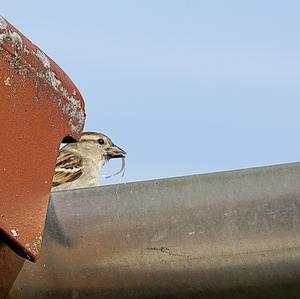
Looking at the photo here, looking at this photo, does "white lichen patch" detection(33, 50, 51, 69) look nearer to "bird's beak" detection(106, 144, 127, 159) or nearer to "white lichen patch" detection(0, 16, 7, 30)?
"white lichen patch" detection(0, 16, 7, 30)

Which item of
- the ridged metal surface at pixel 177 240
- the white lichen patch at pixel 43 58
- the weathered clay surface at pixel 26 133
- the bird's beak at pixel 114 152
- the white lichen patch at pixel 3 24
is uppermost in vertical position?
the white lichen patch at pixel 3 24

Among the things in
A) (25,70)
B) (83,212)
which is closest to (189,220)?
(83,212)

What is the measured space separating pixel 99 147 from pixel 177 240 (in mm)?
7193

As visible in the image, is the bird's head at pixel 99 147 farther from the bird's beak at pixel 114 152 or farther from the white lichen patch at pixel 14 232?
the white lichen patch at pixel 14 232

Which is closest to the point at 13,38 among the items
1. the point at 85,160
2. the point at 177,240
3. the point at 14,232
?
the point at 14,232

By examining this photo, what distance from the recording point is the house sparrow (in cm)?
801

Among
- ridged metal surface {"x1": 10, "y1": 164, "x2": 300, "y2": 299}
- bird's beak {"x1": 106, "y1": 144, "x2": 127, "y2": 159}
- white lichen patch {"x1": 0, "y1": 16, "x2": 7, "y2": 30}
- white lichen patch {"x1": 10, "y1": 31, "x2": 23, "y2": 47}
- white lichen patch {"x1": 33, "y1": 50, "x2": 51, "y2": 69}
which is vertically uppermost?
white lichen patch {"x1": 0, "y1": 16, "x2": 7, "y2": 30}

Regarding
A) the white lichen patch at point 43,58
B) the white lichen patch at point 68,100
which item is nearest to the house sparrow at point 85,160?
the white lichen patch at point 68,100

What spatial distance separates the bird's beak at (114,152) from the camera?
8938 millimetres

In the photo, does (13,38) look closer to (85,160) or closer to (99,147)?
(85,160)

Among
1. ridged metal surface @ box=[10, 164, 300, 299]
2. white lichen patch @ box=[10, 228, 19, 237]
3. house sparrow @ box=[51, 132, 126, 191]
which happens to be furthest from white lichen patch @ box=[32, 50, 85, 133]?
house sparrow @ box=[51, 132, 126, 191]

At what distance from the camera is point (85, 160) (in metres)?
8.72

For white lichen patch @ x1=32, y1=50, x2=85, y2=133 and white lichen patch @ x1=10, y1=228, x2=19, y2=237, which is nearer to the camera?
white lichen patch @ x1=10, y1=228, x2=19, y2=237

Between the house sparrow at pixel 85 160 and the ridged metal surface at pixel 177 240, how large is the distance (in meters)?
5.57
